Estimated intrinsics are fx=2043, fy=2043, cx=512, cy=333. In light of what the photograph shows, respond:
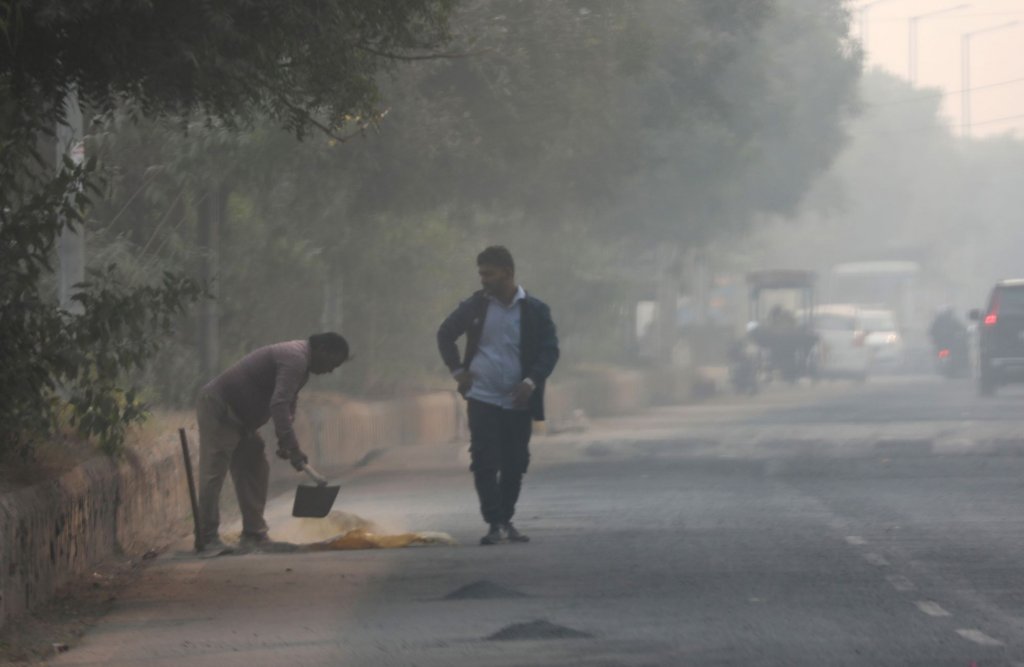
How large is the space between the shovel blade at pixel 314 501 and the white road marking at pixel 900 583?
12.2ft

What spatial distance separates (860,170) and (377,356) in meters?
105

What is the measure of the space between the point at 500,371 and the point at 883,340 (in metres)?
52.2

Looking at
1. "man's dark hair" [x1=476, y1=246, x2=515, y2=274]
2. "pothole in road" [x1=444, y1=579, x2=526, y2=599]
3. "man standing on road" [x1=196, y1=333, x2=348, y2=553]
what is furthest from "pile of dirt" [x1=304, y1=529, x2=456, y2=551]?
"pothole in road" [x1=444, y1=579, x2=526, y2=599]

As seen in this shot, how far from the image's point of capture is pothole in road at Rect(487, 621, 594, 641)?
28.7ft

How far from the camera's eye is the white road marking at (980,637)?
27.3 feet

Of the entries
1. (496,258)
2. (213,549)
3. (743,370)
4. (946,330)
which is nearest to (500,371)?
(496,258)

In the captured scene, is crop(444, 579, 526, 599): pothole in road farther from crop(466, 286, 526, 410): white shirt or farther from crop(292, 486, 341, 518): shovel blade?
crop(466, 286, 526, 410): white shirt

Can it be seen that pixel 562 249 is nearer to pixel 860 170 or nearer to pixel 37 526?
pixel 37 526

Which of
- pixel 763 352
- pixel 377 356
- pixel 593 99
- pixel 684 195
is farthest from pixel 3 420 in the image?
pixel 763 352

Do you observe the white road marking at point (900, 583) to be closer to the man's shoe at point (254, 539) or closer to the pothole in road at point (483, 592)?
the pothole in road at point (483, 592)

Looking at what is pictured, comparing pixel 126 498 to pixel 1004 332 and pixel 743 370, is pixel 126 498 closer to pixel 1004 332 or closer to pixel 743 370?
pixel 1004 332

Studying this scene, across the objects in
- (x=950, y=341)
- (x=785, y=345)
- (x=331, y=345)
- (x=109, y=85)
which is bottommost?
(x=331, y=345)

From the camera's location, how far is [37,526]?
1019 cm

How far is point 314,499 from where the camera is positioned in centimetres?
1270
